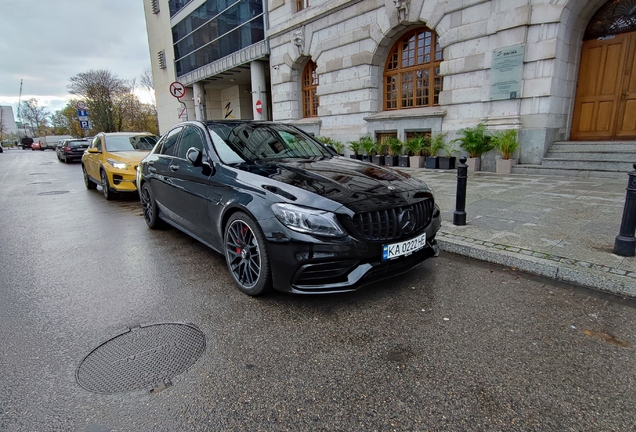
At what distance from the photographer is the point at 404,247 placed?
10.5 feet

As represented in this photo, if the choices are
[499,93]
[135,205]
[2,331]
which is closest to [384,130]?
[499,93]

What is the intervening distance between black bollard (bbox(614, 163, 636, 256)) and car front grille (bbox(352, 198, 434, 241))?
225 cm

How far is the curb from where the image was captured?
3.38m

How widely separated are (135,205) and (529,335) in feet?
26.1

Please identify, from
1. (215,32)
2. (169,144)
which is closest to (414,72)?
(169,144)

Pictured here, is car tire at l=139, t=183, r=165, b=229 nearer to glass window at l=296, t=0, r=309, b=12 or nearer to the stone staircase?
the stone staircase

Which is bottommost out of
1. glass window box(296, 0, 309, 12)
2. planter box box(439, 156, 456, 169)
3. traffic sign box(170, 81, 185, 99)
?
planter box box(439, 156, 456, 169)

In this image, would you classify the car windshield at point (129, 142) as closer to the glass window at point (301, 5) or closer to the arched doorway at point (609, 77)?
the glass window at point (301, 5)

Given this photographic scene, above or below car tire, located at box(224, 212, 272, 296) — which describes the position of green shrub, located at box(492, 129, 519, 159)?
above

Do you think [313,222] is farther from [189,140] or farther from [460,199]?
[460,199]

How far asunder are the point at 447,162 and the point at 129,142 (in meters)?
9.14

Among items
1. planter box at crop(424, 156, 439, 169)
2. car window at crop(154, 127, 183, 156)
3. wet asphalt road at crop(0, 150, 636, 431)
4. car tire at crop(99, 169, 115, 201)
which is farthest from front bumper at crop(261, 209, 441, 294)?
planter box at crop(424, 156, 439, 169)

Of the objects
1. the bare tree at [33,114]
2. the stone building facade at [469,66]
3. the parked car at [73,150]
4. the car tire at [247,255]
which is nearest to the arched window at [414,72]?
the stone building facade at [469,66]

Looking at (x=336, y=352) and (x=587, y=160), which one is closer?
(x=336, y=352)
